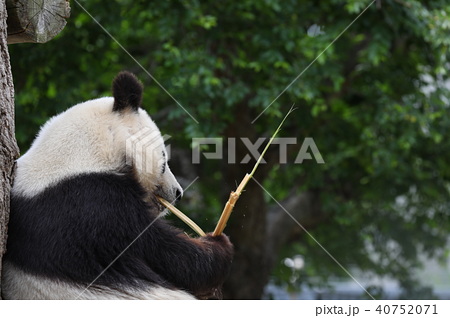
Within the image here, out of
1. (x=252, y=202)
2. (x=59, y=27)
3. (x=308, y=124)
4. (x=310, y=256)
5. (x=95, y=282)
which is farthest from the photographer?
(x=310, y=256)

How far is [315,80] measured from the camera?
6461mm

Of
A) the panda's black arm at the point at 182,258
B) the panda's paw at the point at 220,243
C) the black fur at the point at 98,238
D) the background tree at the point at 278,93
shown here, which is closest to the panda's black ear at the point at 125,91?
the black fur at the point at 98,238

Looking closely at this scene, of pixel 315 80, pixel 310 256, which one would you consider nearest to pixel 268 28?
pixel 315 80

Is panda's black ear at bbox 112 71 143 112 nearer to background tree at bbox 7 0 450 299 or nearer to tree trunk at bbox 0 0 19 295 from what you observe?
tree trunk at bbox 0 0 19 295

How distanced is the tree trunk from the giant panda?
9 centimetres

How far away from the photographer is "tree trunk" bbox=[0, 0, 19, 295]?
320cm

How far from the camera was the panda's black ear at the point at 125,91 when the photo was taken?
359 centimetres

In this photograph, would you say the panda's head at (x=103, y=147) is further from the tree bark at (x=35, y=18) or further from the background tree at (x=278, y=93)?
the background tree at (x=278, y=93)

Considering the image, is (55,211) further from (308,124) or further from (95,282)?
(308,124)

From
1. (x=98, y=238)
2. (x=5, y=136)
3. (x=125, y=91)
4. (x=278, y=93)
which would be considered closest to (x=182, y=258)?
(x=98, y=238)

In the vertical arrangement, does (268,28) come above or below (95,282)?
above

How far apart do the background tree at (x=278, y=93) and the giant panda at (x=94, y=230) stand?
2.40 metres

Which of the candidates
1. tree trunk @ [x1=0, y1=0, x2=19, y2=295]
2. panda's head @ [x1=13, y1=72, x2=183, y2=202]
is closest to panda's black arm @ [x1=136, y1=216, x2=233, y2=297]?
panda's head @ [x1=13, y1=72, x2=183, y2=202]

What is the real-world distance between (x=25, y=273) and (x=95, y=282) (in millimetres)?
360
